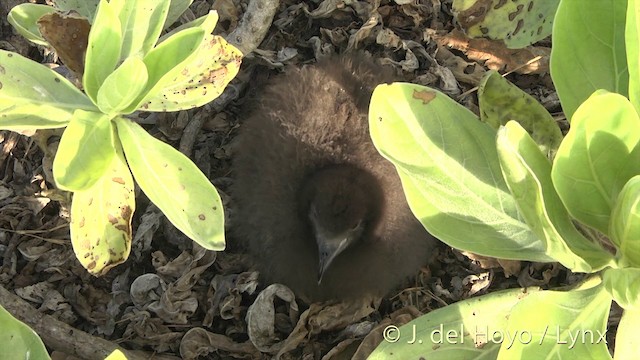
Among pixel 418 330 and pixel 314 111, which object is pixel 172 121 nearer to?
pixel 314 111

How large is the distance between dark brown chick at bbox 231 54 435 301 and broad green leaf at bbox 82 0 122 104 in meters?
0.58

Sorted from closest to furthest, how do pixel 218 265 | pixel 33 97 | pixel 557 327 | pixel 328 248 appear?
pixel 557 327, pixel 33 97, pixel 328 248, pixel 218 265

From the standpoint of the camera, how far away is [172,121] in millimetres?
2109

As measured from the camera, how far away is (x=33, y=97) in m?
1.44

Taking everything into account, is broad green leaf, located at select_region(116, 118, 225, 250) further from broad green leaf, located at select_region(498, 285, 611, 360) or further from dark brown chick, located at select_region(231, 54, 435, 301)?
broad green leaf, located at select_region(498, 285, 611, 360)

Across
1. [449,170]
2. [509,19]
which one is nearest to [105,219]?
[449,170]

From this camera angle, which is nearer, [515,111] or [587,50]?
[587,50]

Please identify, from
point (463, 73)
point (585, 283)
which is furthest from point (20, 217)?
point (585, 283)

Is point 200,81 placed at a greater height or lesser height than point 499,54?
greater

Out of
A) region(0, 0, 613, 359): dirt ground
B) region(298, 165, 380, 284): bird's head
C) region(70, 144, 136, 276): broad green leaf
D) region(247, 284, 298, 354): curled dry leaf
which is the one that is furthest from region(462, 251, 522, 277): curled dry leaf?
region(70, 144, 136, 276): broad green leaf

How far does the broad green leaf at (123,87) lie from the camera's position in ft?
4.19

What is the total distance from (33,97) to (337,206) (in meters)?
0.76

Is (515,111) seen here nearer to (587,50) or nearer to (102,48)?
(587,50)

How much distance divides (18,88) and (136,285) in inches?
28.6
